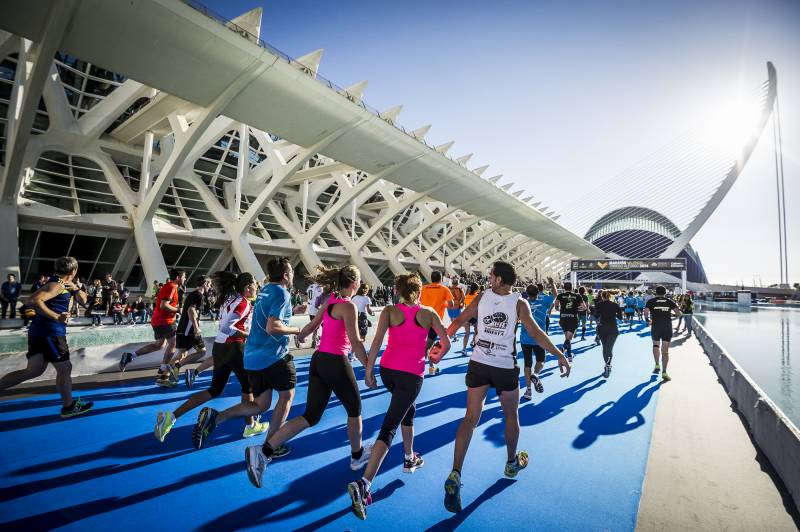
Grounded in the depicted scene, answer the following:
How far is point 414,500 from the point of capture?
2717 mm

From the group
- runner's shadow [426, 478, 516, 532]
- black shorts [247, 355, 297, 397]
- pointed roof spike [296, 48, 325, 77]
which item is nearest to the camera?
runner's shadow [426, 478, 516, 532]

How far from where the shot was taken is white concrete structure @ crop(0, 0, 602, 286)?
1071cm

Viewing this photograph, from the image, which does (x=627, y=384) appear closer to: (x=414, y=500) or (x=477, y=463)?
(x=477, y=463)

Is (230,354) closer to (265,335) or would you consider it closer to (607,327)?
(265,335)

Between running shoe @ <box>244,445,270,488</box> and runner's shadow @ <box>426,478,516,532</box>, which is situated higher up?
running shoe @ <box>244,445,270,488</box>

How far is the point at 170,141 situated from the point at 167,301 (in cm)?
1906

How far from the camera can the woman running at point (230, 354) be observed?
Answer: 3598 millimetres

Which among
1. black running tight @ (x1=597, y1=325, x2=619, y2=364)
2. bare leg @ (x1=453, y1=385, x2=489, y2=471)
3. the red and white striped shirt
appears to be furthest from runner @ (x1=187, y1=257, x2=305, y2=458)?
black running tight @ (x1=597, y1=325, x2=619, y2=364)

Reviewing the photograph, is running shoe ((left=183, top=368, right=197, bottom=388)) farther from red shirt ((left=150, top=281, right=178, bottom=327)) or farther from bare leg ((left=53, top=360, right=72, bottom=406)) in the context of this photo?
bare leg ((left=53, top=360, right=72, bottom=406))

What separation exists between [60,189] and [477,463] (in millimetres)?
22237

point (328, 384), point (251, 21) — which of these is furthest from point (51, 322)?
point (251, 21)

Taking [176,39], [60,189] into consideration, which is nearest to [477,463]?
[176,39]

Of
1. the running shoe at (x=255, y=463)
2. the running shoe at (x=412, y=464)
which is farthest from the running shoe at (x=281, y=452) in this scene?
the running shoe at (x=412, y=464)

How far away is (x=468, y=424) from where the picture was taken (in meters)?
2.71
